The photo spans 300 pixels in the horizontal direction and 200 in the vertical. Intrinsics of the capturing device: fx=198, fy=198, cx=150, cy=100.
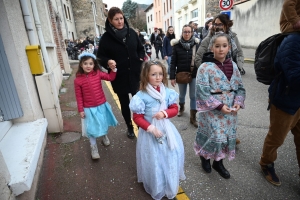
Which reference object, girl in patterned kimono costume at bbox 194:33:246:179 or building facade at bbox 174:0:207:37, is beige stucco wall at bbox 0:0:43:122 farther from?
building facade at bbox 174:0:207:37

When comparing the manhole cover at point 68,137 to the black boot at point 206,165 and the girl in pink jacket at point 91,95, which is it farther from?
the black boot at point 206,165

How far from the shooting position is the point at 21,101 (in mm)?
2965

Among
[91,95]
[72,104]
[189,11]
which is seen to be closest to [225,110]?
[91,95]

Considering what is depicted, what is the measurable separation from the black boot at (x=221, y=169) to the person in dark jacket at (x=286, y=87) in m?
0.48

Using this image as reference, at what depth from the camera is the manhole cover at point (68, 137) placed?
3.52 metres

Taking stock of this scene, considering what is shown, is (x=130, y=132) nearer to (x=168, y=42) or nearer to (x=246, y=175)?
(x=246, y=175)

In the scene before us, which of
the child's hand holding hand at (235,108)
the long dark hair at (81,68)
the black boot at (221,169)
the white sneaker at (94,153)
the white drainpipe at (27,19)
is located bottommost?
the black boot at (221,169)

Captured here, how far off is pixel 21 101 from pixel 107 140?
56.1 inches

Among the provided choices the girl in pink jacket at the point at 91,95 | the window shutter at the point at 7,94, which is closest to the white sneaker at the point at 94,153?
the girl in pink jacket at the point at 91,95

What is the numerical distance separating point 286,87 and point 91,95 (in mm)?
2357

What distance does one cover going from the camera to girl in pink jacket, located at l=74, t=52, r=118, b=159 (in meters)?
2.80

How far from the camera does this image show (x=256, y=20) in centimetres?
1245

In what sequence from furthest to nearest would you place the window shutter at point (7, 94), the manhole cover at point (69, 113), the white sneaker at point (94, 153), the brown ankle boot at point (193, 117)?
the manhole cover at point (69, 113) < the brown ankle boot at point (193, 117) < the white sneaker at point (94, 153) < the window shutter at point (7, 94)

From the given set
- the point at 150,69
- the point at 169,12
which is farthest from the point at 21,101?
the point at 169,12
